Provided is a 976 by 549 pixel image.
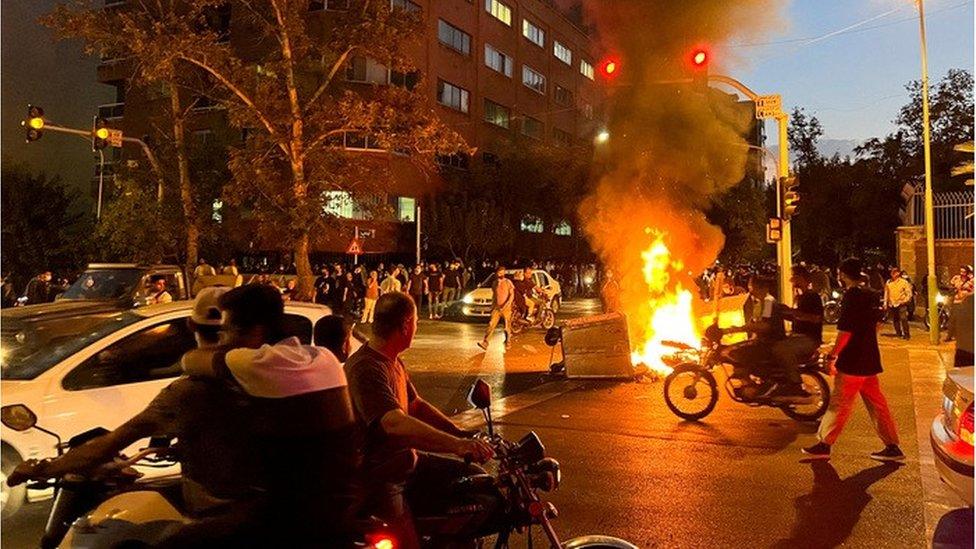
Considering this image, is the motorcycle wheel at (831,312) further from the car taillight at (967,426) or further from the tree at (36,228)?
the tree at (36,228)

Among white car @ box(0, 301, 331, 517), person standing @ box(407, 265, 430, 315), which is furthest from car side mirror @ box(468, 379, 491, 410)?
person standing @ box(407, 265, 430, 315)

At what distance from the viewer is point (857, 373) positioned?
23.2 feet

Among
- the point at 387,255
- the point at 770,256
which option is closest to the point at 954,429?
the point at 387,255

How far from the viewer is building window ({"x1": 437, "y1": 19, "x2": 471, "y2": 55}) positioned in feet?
123

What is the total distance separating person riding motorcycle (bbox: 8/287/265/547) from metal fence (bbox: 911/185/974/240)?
23767mm

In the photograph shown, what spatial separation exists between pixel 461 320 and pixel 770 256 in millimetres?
70177

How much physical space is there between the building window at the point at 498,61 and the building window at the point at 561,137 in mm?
7139

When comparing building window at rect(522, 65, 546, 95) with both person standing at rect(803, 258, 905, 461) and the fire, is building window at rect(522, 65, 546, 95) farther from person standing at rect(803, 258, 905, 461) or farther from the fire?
person standing at rect(803, 258, 905, 461)

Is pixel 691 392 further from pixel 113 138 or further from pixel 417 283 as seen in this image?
pixel 417 283

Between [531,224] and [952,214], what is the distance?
2193cm

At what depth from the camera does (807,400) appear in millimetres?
8602

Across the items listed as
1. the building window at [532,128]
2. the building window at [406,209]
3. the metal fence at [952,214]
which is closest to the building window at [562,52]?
the building window at [532,128]

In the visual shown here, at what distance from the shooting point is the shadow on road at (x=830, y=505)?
16.6 ft

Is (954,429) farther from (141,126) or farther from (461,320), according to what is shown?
(141,126)
